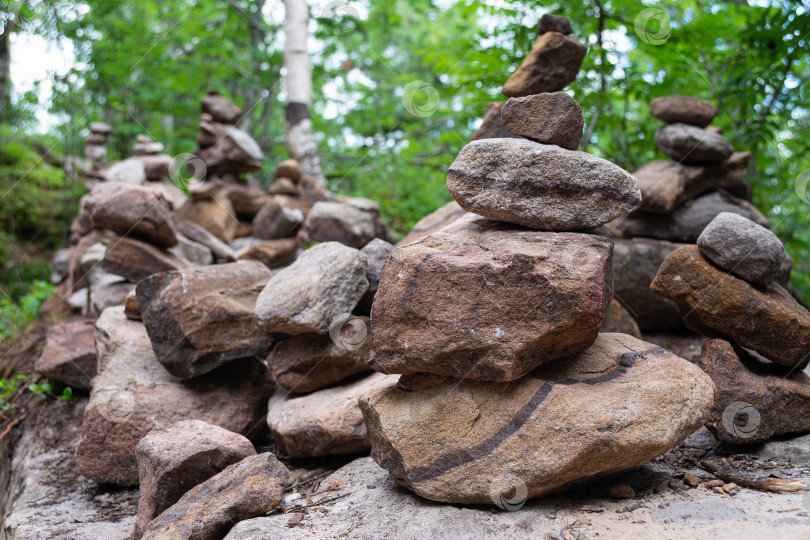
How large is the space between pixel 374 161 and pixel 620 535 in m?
9.34

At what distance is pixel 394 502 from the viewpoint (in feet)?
9.93

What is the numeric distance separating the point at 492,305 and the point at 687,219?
126 inches

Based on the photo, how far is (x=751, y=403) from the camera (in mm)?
3295

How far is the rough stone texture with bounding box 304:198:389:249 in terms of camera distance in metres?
6.53

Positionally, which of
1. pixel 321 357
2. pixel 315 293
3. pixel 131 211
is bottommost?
pixel 321 357

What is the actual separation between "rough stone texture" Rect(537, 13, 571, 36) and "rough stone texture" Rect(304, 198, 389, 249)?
2.93 metres

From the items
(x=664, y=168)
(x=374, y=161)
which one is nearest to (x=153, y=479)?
(x=664, y=168)

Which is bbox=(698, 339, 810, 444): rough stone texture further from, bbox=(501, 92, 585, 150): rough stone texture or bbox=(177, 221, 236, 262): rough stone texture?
bbox=(177, 221, 236, 262): rough stone texture

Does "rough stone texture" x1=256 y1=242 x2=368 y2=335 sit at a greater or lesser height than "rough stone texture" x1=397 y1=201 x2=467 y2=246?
lesser

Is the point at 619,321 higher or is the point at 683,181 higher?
the point at 683,181

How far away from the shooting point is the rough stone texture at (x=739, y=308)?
3.31 m

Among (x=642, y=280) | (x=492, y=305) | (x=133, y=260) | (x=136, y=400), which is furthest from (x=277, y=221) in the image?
(x=492, y=305)

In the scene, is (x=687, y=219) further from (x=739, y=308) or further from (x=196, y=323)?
(x=196, y=323)

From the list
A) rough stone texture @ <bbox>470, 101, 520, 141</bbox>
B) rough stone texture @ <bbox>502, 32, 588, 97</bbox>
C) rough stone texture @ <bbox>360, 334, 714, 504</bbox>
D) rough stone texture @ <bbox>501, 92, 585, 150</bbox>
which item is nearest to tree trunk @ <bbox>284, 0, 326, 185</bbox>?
rough stone texture @ <bbox>470, 101, 520, 141</bbox>
